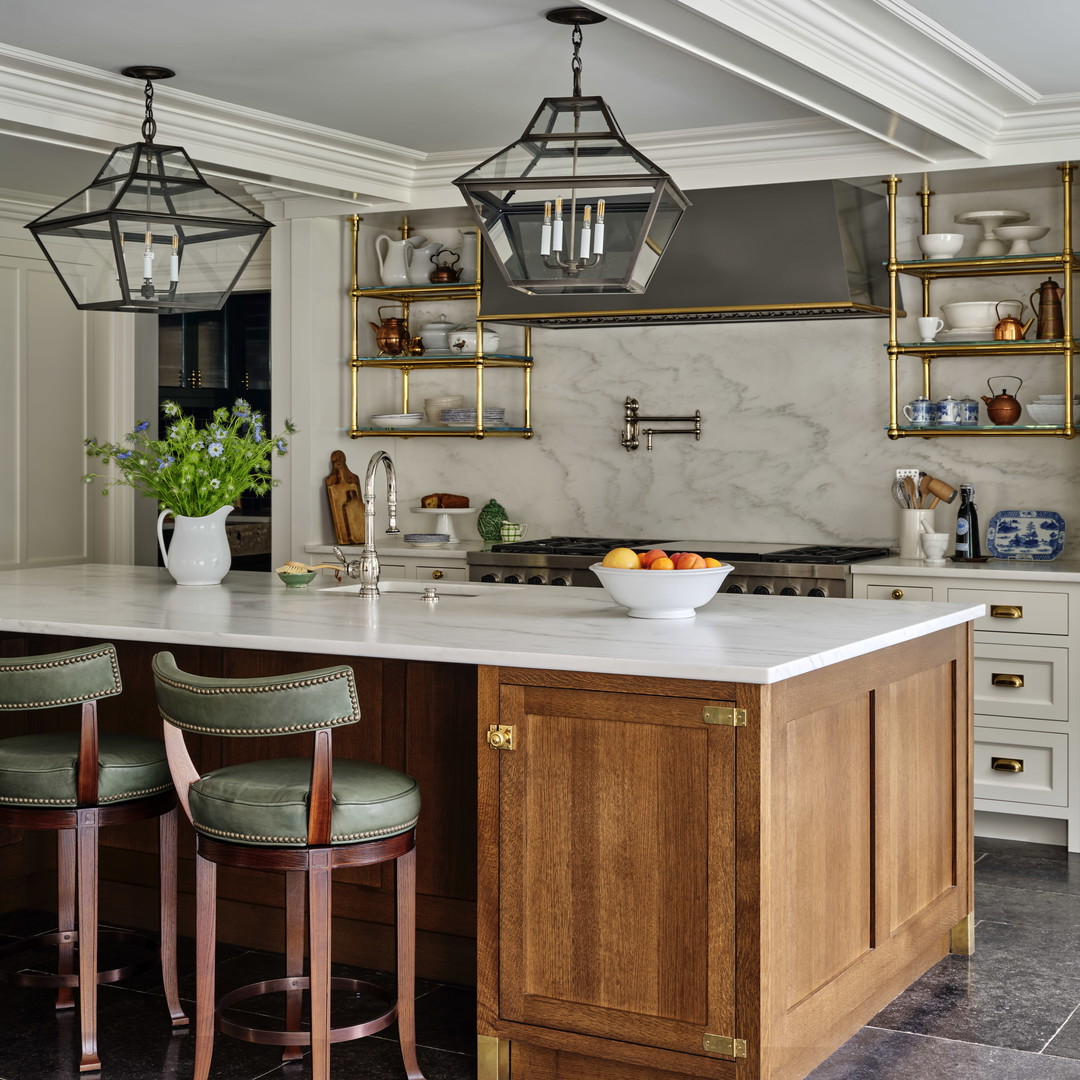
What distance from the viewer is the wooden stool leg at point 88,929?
3053 millimetres

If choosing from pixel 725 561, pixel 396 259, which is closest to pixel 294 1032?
pixel 725 561

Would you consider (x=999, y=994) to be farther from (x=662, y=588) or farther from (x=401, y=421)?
(x=401, y=421)

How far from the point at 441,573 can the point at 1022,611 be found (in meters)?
2.38

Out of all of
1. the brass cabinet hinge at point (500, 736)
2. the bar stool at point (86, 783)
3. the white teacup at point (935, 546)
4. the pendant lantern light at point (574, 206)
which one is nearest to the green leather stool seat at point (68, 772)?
the bar stool at point (86, 783)

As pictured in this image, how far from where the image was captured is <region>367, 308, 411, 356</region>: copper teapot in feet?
21.1

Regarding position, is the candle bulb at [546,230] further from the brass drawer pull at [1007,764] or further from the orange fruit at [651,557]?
the brass drawer pull at [1007,764]

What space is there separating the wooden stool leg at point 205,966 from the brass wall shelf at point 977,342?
3516 mm

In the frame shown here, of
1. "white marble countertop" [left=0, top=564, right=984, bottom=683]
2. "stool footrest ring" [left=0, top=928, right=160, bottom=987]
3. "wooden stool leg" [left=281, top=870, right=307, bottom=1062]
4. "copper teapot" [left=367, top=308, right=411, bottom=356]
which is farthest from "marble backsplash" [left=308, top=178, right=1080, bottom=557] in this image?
"wooden stool leg" [left=281, top=870, right=307, bottom=1062]

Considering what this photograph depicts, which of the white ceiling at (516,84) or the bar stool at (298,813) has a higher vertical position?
the white ceiling at (516,84)

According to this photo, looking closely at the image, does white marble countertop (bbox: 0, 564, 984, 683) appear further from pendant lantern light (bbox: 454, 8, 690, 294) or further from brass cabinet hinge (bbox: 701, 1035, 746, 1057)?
pendant lantern light (bbox: 454, 8, 690, 294)

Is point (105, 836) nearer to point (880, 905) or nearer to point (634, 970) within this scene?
point (634, 970)

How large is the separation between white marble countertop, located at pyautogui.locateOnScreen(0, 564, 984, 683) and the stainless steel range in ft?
4.25

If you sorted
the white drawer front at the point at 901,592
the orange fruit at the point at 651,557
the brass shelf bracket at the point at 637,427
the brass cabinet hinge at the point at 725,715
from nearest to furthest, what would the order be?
the brass cabinet hinge at the point at 725,715, the orange fruit at the point at 651,557, the white drawer front at the point at 901,592, the brass shelf bracket at the point at 637,427

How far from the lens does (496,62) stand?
437 centimetres
